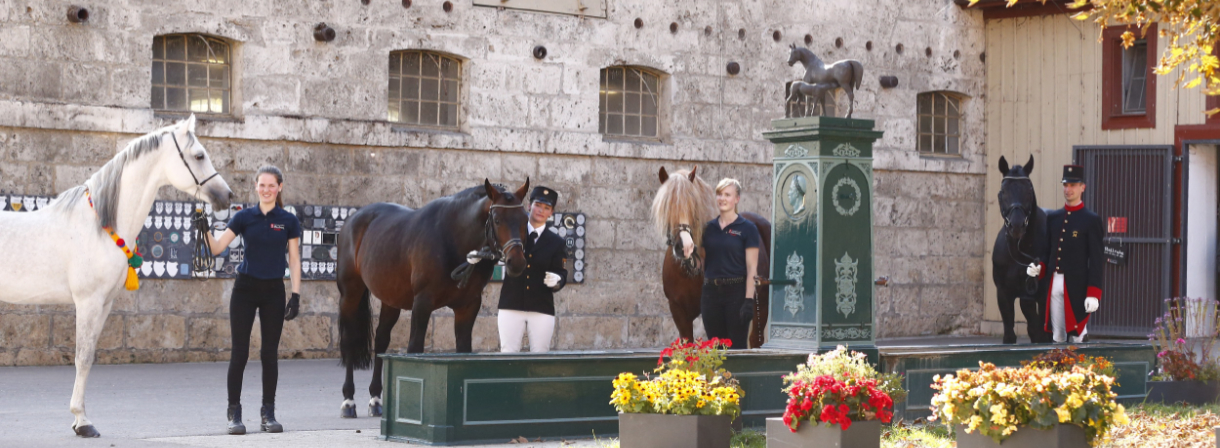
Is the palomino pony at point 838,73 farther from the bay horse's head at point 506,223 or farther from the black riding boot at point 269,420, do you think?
the black riding boot at point 269,420

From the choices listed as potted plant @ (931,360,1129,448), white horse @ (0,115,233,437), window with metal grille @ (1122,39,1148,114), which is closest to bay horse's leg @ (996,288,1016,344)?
potted plant @ (931,360,1129,448)

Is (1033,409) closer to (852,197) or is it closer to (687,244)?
(852,197)

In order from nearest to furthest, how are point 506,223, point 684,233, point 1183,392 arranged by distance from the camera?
point 506,223 → point 684,233 → point 1183,392

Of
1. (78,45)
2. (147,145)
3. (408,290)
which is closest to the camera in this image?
(147,145)

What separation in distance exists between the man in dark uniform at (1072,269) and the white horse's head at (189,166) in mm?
6400

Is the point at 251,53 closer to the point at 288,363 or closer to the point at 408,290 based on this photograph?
the point at 288,363

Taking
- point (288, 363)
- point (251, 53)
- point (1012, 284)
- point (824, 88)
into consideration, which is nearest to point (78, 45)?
point (251, 53)

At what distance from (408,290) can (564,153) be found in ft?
19.3

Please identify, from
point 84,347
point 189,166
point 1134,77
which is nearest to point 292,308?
point 189,166

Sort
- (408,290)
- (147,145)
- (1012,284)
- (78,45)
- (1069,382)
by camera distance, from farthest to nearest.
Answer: (78,45)
(1012,284)
(408,290)
(147,145)
(1069,382)

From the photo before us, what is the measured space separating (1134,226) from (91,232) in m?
13.1

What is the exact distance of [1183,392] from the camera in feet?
34.3

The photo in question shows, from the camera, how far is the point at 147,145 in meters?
8.70

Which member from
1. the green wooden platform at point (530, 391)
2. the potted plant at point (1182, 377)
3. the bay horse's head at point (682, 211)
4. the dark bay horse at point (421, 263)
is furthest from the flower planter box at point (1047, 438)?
the potted plant at point (1182, 377)
